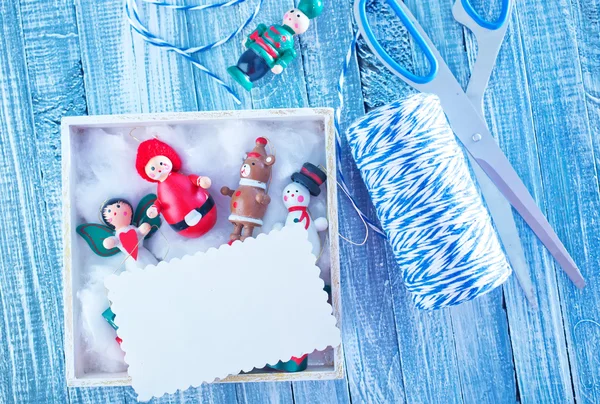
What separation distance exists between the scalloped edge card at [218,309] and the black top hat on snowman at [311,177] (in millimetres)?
60

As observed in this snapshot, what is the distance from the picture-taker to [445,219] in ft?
1.83

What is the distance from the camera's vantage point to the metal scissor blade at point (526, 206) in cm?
65

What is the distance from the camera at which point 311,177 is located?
62 cm

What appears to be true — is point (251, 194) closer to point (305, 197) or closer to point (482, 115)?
point (305, 197)

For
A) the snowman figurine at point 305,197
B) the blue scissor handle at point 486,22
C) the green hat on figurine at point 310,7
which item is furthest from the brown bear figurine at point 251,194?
the blue scissor handle at point 486,22

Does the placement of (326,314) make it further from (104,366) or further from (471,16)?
(471,16)

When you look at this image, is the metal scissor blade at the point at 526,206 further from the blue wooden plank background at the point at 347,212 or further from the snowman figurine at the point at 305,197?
the snowman figurine at the point at 305,197

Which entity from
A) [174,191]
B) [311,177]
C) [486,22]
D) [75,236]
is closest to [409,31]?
[486,22]

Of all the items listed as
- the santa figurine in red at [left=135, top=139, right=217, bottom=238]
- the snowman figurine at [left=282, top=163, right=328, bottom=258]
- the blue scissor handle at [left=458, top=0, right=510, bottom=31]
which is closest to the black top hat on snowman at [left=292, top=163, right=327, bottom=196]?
the snowman figurine at [left=282, top=163, right=328, bottom=258]

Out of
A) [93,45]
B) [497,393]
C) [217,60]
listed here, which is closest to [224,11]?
[217,60]

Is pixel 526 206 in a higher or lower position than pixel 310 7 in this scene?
lower

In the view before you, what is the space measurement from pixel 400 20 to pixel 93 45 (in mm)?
382

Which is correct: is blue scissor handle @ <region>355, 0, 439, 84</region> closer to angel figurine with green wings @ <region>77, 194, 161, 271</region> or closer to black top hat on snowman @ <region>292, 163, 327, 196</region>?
black top hat on snowman @ <region>292, 163, 327, 196</region>

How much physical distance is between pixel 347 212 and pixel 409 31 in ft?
0.74
